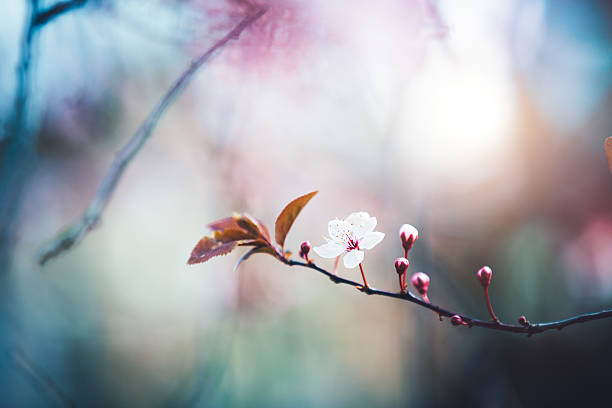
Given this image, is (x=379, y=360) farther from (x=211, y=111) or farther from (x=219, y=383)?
(x=211, y=111)

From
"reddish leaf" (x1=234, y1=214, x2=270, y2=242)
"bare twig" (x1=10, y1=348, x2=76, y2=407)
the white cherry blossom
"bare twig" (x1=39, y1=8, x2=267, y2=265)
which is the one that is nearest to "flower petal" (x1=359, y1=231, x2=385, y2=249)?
the white cherry blossom

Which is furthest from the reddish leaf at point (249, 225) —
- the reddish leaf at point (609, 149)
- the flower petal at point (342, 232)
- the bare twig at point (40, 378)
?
the bare twig at point (40, 378)

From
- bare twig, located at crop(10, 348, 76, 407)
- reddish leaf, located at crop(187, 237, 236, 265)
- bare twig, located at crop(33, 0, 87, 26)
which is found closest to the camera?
reddish leaf, located at crop(187, 237, 236, 265)

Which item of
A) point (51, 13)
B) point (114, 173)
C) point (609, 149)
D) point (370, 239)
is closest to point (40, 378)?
point (114, 173)

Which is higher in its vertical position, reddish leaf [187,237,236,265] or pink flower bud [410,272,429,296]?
reddish leaf [187,237,236,265]

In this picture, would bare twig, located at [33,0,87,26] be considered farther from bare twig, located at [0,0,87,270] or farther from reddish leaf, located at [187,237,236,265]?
reddish leaf, located at [187,237,236,265]

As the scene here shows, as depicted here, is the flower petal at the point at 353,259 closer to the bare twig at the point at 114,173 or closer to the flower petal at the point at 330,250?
the flower petal at the point at 330,250

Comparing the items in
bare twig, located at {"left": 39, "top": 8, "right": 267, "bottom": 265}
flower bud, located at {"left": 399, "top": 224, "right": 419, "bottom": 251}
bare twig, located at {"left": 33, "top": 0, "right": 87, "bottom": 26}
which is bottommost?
flower bud, located at {"left": 399, "top": 224, "right": 419, "bottom": 251}
